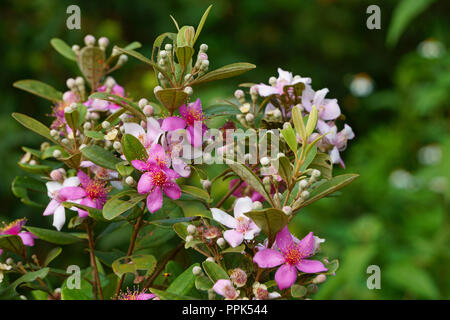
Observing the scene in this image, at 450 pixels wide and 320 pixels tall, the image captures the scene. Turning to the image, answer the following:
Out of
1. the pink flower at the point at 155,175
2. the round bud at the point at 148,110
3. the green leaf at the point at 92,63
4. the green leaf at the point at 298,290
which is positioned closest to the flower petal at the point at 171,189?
the pink flower at the point at 155,175

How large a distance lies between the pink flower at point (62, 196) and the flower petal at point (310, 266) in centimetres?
33

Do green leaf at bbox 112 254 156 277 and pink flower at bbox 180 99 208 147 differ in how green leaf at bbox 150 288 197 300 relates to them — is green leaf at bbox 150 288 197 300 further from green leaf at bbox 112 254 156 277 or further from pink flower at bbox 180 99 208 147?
pink flower at bbox 180 99 208 147

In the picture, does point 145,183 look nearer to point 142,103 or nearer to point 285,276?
point 142,103

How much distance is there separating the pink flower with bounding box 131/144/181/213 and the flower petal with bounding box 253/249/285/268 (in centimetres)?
16

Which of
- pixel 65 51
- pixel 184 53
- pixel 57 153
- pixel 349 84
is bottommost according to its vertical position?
pixel 57 153

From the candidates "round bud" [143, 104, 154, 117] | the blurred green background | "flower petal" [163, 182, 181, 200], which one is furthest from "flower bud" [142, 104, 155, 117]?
the blurred green background

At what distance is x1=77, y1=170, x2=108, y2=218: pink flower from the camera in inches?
32.5

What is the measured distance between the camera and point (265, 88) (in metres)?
0.87

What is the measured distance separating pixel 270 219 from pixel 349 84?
9.83 ft

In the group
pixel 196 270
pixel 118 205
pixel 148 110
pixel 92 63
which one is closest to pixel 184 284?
pixel 196 270

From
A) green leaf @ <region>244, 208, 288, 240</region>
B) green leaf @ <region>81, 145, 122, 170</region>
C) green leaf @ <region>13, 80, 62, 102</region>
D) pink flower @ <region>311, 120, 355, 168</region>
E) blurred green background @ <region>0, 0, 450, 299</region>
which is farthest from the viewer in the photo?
blurred green background @ <region>0, 0, 450, 299</region>

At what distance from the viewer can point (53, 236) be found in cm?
87
